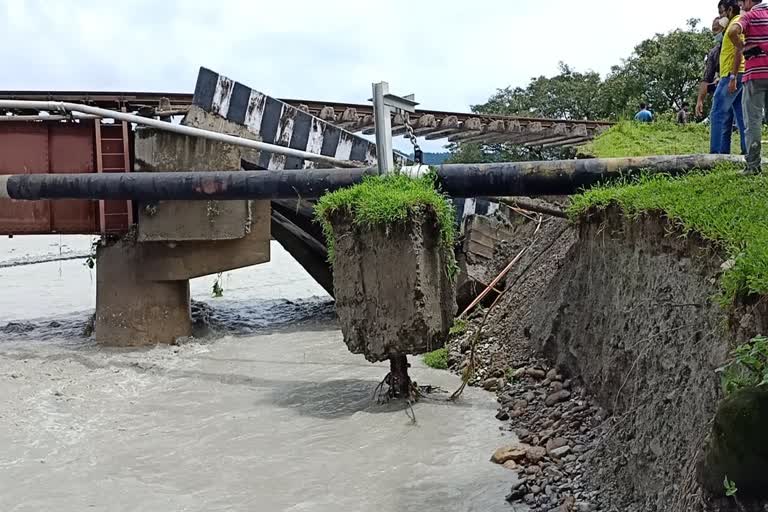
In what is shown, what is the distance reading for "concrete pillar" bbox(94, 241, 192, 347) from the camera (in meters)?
10.9

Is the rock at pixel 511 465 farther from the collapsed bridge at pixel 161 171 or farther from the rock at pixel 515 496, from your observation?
the collapsed bridge at pixel 161 171

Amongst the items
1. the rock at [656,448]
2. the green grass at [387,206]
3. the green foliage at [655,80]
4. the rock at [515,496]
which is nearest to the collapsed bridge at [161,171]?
the green grass at [387,206]

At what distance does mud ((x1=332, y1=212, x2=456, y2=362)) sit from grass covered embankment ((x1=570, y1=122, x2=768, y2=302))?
1444mm

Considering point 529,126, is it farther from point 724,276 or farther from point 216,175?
point 724,276

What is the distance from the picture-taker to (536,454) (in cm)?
563

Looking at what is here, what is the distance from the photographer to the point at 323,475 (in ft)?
19.1

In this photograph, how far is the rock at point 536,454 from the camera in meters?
5.58

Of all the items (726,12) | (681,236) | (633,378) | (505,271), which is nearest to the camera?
(681,236)

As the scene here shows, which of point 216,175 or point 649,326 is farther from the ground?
point 216,175

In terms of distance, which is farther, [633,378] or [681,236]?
[633,378]

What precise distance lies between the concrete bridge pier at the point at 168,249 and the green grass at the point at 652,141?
531cm

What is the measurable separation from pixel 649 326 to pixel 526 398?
2.28 m

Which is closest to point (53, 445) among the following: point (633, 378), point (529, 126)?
point (633, 378)

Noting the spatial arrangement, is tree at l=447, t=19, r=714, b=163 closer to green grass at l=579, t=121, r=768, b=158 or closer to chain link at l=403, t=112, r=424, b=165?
green grass at l=579, t=121, r=768, b=158
